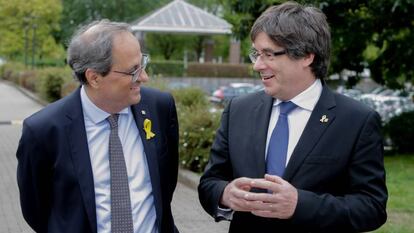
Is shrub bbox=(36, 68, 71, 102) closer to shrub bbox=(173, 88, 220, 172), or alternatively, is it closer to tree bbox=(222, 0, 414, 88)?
tree bbox=(222, 0, 414, 88)

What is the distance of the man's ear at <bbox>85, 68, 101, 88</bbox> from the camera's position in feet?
10.7

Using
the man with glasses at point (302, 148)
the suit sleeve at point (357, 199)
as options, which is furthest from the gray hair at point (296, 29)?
the suit sleeve at point (357, 199)

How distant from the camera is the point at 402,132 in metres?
14.8

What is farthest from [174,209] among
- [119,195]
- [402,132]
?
[402,132]

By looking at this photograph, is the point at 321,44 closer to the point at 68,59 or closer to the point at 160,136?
the point at 160,136

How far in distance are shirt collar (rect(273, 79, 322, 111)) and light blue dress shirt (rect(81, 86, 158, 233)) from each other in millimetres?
718

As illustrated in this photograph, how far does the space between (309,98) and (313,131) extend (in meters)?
0.14

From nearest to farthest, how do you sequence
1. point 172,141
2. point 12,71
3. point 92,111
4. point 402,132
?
point 92,111 → point 172,141 → point 402,132 → point 12,71

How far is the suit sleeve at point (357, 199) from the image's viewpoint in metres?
2.98

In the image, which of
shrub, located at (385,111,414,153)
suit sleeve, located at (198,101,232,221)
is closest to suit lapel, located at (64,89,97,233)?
suit sleeve, located at (198,101,232,221)

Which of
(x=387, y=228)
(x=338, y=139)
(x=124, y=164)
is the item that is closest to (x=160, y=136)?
(x=124, y=164)

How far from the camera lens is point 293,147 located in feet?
10.2

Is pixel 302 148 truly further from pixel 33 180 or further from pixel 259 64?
pixel 33 180

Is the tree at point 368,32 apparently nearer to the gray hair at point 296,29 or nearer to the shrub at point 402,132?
the shrub at point 402,132
